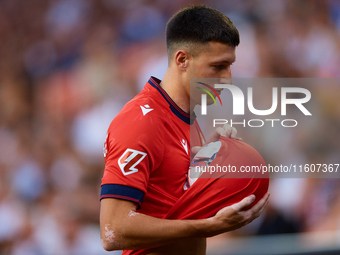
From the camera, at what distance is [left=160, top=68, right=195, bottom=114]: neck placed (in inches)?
63.0

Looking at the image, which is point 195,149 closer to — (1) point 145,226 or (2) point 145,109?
(2) point 145,109

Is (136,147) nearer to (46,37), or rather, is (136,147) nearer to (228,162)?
(228,162)

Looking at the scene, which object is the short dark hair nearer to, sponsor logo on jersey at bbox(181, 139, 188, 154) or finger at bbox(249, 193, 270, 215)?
sponsor logo on jersey at bbox(181, 139, 188, 154)

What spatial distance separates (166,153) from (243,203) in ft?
1.08

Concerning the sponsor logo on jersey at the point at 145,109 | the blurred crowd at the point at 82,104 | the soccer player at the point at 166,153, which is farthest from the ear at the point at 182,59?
the blurred crowd at the point at 82,104

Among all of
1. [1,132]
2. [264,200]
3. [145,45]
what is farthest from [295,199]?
[1,132]

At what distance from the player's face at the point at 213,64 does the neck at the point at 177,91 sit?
5cm

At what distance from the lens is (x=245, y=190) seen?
141 centimetres

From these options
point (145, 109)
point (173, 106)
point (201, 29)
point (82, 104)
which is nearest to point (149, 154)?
point (145, 109)

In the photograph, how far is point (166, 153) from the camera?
55.7 inches

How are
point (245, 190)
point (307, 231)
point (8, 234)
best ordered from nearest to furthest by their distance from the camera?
point (245, 190) < point (8, 234) < point (307, 231)

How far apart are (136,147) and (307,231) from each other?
301 centimetres

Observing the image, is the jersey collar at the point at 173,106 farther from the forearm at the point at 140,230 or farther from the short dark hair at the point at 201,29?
the forearm at the point at 140,230

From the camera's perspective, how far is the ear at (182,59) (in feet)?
5.20
